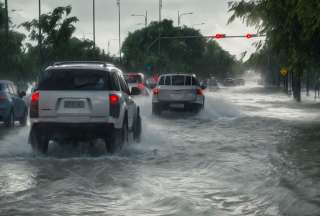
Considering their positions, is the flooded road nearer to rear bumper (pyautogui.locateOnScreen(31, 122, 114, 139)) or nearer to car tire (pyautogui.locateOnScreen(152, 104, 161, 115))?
rear bumper (pyautogui.locateOnScreen(31, 122, 114, 139))

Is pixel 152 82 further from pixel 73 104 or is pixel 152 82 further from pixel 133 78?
pixel 73 104

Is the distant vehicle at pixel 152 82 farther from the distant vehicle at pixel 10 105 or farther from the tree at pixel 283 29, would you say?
the tree at pixel 283 29

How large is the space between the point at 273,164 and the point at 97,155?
3.14 meters

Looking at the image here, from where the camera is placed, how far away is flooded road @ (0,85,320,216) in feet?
25.7

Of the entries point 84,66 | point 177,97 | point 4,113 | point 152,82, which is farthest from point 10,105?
point 152,82

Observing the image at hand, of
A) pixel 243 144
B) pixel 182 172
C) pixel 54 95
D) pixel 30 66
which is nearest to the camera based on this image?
pixel 182 172

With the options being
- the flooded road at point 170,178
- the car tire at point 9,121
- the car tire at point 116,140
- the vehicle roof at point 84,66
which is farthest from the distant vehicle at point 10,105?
the car tire at point 116,140

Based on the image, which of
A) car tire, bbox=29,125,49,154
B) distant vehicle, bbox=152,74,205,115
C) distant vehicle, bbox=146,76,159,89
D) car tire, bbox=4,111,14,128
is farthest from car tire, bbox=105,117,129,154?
distant vehicle, bbox=146,76,159,89

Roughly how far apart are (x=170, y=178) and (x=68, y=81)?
354 cm

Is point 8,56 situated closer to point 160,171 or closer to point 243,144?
point 243,144

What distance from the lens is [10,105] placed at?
20.8 m

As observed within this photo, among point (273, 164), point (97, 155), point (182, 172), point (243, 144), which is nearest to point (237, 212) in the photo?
point (182, 172)

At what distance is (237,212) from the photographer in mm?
7543

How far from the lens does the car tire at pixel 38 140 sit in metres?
12.5
